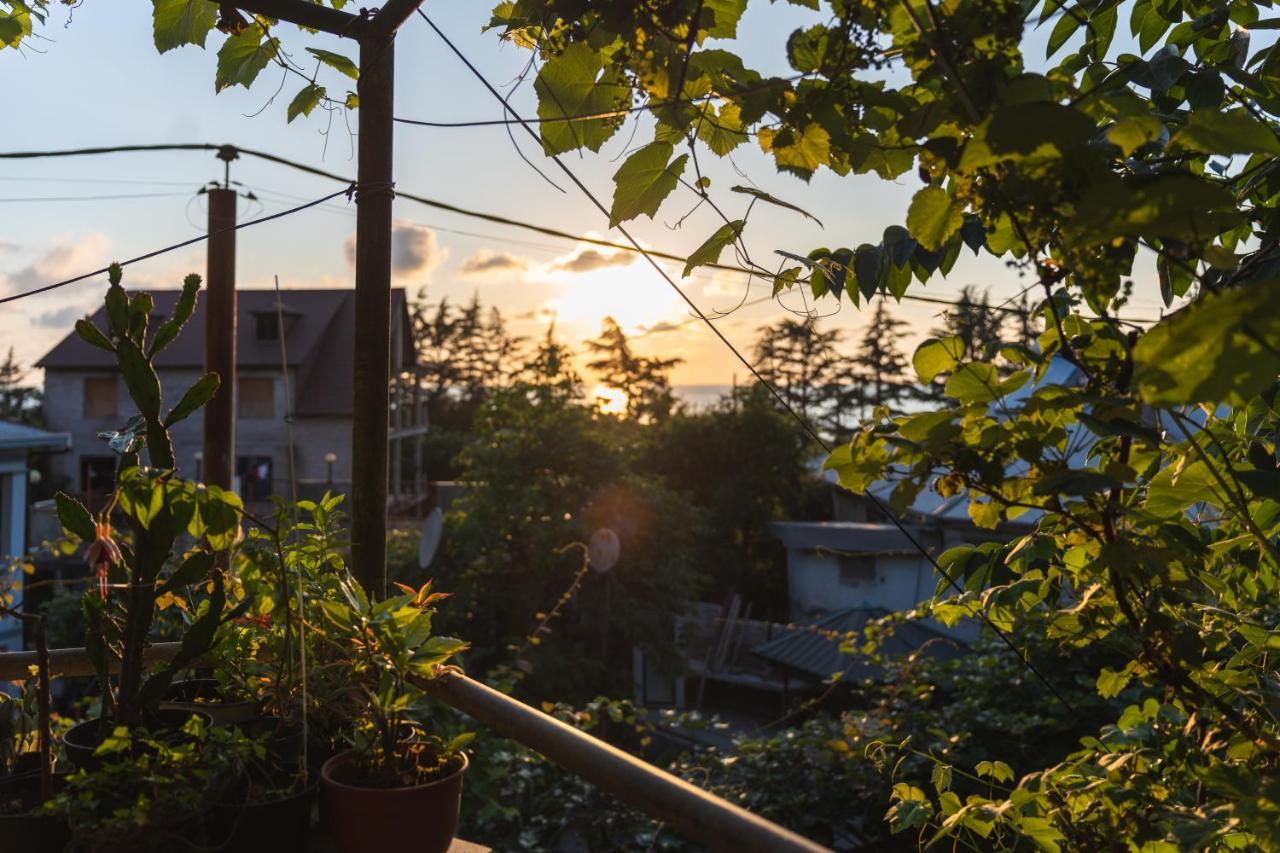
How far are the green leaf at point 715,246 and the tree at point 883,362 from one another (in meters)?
33.4

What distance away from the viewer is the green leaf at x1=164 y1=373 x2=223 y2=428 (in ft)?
5.48

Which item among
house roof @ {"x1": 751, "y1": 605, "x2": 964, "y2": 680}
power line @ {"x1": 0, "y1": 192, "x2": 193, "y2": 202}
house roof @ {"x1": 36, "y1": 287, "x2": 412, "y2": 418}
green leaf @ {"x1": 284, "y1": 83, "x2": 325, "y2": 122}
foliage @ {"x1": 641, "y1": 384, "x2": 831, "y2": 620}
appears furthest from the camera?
house roof @ {"x1": 36, "y1": 287, "x2": 412, "y2": 418}

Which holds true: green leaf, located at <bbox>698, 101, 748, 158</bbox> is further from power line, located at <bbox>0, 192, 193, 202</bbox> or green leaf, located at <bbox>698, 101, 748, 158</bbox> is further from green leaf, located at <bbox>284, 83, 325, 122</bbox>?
power line, located at <bbox>0, 192, 193, 202</bbox>

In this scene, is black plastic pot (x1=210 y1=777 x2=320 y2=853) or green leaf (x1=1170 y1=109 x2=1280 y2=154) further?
black plastic pot (x1=210 y1=777 x2=320 y2=853)

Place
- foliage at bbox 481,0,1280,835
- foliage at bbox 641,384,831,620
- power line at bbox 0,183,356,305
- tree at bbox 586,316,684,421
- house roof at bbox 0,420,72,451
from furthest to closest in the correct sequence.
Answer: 1. tree at bbox 586,316,684,421
2. foliage at bbox 641,384,831,620
3. house roof at bbox 0,420,72,451
4. power line at bbox 0,183,356,305
5. foliage at bbox 481,0,1280,835

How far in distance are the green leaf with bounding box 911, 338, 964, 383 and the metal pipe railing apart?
548 millimetres

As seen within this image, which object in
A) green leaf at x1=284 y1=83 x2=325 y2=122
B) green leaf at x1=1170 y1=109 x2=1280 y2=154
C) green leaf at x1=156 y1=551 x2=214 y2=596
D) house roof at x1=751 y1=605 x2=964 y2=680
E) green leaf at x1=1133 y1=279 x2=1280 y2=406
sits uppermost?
green leaf at x1=284 y1=83 x2=325 y2=122

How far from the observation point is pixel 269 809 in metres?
1.46

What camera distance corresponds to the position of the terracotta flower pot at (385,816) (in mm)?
1476

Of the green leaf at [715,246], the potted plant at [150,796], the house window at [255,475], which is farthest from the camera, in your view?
the house window at [255,475]

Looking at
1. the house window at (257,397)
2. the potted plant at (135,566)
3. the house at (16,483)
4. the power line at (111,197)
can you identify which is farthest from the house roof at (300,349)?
the potted plant at (135,566)

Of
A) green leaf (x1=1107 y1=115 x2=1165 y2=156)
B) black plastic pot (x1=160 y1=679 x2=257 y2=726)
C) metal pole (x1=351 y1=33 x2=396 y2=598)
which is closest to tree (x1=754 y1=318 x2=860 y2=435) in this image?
metal pole (x1=351 y1=33 x2=396 y2=598)

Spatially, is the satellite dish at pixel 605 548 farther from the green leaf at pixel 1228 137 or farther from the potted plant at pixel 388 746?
the green leaf at pixel 1228 137

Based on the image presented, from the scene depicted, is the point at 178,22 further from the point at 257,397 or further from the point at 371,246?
the point at 257,397
